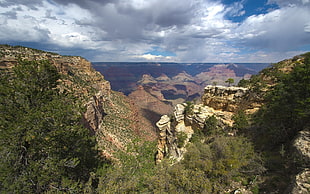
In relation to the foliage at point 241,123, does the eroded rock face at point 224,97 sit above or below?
above

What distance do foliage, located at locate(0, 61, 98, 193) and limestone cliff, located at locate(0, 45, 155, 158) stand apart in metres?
18.8

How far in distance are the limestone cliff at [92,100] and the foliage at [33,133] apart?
1881 cm

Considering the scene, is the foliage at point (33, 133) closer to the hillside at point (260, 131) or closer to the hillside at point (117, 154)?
the hillside at point (117, 154)

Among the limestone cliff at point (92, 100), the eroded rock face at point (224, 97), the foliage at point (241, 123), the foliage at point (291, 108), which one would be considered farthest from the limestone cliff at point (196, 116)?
the limestone cliff at point (92, 100)

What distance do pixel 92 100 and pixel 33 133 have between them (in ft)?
110

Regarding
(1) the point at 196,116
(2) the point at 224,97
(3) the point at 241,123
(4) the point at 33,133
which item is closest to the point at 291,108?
(3) the point at 241,123

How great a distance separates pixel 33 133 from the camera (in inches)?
308

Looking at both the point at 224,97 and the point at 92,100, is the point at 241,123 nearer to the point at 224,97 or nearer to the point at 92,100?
the point at 224,97

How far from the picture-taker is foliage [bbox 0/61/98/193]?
7.60m

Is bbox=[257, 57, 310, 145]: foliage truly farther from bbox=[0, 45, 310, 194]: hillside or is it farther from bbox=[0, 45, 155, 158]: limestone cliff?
bbox=[0, 45, 155, 158]: limestone cliff

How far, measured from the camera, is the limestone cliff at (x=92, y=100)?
32719 millimetres

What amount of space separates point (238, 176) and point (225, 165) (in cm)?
129

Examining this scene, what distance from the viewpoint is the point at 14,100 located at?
8.64 metres

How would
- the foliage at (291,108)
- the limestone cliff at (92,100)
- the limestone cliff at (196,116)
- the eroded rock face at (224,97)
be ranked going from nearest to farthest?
the foliage at (291,108) → the limestone cliff at (196,116) → the eroded rock face at (224,97) → the limestone cliff at (92,100)
